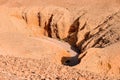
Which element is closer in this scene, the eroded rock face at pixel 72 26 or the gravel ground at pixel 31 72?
the gravel ground at pixel 31 72

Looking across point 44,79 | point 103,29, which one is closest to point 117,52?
point 103,29

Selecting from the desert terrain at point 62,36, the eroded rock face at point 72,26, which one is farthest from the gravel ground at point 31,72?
the eroded rock face at point 72,26

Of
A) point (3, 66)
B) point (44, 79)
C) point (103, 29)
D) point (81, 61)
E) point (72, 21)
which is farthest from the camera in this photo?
point (72, 21)

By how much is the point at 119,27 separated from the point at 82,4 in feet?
29.9

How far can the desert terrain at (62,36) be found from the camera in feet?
50.2

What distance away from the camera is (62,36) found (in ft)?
100

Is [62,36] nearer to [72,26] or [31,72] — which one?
[72,26]

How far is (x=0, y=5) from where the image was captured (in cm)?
3684

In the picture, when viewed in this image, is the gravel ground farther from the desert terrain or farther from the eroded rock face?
the eroded rock face

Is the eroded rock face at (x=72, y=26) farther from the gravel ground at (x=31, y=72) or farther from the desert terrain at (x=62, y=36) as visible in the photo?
the gravel ground at (x=31, y=72)

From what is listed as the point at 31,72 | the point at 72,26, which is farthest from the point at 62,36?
the point at 31,72

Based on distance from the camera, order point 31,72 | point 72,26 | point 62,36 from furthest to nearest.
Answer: point 62,36
point 72,26
point 31,72

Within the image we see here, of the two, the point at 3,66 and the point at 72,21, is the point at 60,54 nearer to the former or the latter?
the point at 72,21

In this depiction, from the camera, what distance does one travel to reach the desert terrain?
15.3m
